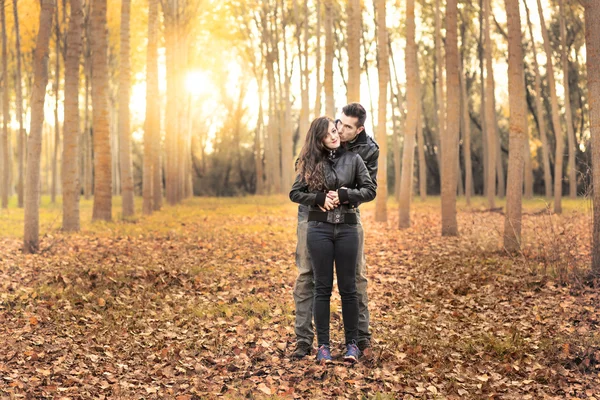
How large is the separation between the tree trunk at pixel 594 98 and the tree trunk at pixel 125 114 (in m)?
13.3

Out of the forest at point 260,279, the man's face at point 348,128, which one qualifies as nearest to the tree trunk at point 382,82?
the forest at point 260,279

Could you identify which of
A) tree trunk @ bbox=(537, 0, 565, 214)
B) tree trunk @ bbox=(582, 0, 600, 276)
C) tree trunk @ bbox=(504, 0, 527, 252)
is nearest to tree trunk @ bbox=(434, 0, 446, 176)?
tree trunk @ bbox=(537, 0, 565, 214)

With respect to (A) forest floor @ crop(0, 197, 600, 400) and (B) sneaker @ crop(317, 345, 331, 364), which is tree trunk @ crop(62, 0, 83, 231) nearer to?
(A) forest floor @ crop(0, 197, 600, 400)

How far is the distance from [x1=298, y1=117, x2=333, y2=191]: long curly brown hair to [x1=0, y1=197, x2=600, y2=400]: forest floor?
1608 mm

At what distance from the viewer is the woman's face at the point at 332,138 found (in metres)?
6.18

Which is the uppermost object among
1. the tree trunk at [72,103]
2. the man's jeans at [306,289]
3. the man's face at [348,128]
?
the tree trunk at [72,103]

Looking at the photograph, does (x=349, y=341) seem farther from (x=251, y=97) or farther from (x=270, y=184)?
(x=251, y=97)

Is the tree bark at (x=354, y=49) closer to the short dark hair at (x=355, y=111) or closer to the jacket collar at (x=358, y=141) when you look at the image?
the jacket collar at (x=358, y=141)

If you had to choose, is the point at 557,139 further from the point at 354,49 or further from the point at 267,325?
the point at 267,325

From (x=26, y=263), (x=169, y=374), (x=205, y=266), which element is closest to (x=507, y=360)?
(x=169, y=374)

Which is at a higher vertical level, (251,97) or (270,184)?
(251,97)

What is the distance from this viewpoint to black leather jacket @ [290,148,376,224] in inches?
240

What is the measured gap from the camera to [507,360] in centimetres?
660

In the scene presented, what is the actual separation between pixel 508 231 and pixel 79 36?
9.89 m
